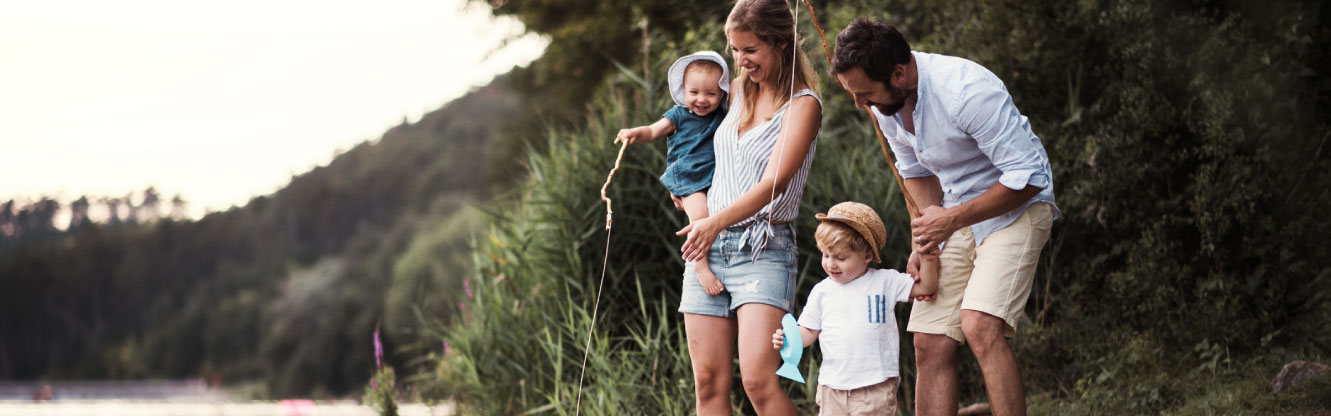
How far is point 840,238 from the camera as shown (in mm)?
3072

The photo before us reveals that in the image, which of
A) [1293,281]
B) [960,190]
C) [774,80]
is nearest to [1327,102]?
[1293,281]

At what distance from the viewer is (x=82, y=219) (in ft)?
280

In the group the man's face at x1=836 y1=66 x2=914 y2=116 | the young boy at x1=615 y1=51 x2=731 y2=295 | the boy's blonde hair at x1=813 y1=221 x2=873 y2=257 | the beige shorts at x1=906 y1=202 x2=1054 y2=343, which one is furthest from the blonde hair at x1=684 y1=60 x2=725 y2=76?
the beige shorts at x1=906 y1=202 x2=1054 y2=343

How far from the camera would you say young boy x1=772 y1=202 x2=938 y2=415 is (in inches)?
119

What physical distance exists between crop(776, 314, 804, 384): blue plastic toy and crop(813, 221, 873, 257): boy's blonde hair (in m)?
0.26

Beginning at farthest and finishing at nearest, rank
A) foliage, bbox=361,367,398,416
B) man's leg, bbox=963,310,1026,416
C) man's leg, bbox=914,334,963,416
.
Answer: foliage, bbox=361,367,398,416 < man's leg, bbox=914,334,963,416 < man's leg, bbox=963,310,1026,416

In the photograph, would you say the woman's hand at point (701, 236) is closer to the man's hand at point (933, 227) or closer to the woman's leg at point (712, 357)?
the woman's leg at point (712, 357)

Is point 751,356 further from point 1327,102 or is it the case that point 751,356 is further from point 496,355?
point 1327,102

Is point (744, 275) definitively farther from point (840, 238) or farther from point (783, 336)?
point (840, 238)

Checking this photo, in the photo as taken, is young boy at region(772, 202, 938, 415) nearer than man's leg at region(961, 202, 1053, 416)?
No

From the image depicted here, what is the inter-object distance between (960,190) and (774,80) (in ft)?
2.01

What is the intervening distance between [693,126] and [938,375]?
1.05 meters

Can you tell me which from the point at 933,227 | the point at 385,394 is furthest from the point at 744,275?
the point at 385,394

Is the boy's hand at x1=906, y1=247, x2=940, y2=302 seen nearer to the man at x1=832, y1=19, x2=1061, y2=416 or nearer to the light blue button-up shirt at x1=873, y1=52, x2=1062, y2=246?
the man at x1=832, y1=19, x2=1061, y2=416
